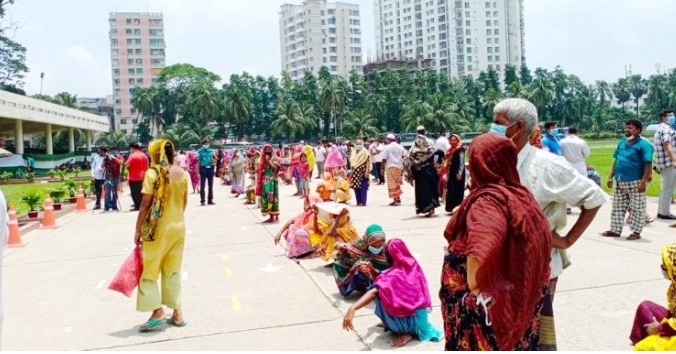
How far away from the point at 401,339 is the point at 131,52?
14260cm

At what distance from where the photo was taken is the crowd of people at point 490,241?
257cm

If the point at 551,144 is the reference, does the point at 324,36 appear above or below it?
above

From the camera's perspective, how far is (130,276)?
543cm

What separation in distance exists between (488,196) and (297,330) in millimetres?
3000

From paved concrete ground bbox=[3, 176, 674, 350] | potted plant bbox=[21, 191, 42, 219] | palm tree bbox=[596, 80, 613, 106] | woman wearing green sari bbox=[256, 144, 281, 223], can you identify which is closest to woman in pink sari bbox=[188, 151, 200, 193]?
potted plant bbox=[21, 191, 42, 219]

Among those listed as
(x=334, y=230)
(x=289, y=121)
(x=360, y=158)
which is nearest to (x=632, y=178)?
(x=334, y=230)

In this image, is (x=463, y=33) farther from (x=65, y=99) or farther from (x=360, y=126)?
(x=65, y=99)

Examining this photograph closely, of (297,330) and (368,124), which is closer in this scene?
(297,330)

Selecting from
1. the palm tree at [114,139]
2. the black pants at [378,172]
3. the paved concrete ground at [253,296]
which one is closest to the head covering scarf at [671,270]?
the paved concrete ground at [253,296]

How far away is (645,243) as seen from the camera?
8.19 metres

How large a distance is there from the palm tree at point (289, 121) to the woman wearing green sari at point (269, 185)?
239 ft

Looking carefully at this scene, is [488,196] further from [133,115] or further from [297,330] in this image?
[133,115]

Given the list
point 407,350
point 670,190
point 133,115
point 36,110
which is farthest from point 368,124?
point 407,350

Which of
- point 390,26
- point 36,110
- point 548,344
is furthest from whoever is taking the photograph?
point 390,26
